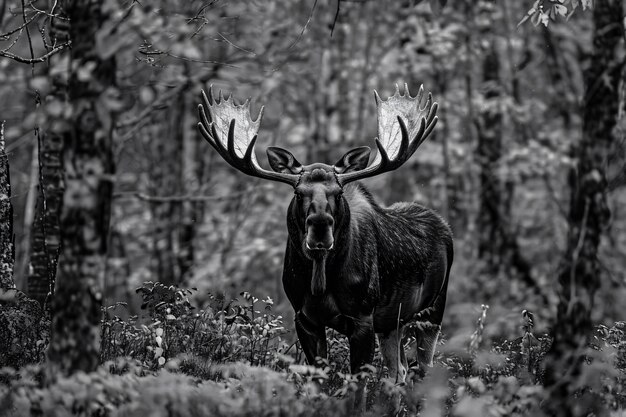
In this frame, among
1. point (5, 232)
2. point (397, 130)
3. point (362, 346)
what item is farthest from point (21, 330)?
point (397, 130)

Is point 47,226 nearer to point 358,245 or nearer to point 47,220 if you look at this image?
point 47,220

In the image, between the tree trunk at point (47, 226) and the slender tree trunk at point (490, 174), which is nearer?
the tree trunk at point (47, 226)

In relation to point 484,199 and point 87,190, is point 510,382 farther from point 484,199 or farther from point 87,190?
point 484,199

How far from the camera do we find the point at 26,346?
6.68 m

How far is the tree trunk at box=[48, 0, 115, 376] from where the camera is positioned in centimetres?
470

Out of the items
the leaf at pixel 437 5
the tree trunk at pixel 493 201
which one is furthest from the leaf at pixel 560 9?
the tree trunk at pixel 493 201

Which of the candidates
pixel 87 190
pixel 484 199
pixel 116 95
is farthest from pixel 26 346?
pixel 484 199

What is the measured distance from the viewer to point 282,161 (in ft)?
25.2

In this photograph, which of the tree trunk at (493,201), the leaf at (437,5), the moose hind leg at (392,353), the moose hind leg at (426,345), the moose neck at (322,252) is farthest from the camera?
the tree trunk at (493,201)

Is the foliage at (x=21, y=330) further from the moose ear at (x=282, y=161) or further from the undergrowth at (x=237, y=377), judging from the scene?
the moose ear at (x=282, y=161)

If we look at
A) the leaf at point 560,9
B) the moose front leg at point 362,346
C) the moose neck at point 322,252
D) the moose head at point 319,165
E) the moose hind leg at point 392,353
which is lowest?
the moose hind leg at point 392,353

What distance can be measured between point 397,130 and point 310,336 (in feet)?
7.76

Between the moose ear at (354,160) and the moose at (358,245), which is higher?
the moose ear at (354,160)

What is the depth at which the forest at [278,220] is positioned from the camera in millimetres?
4746
